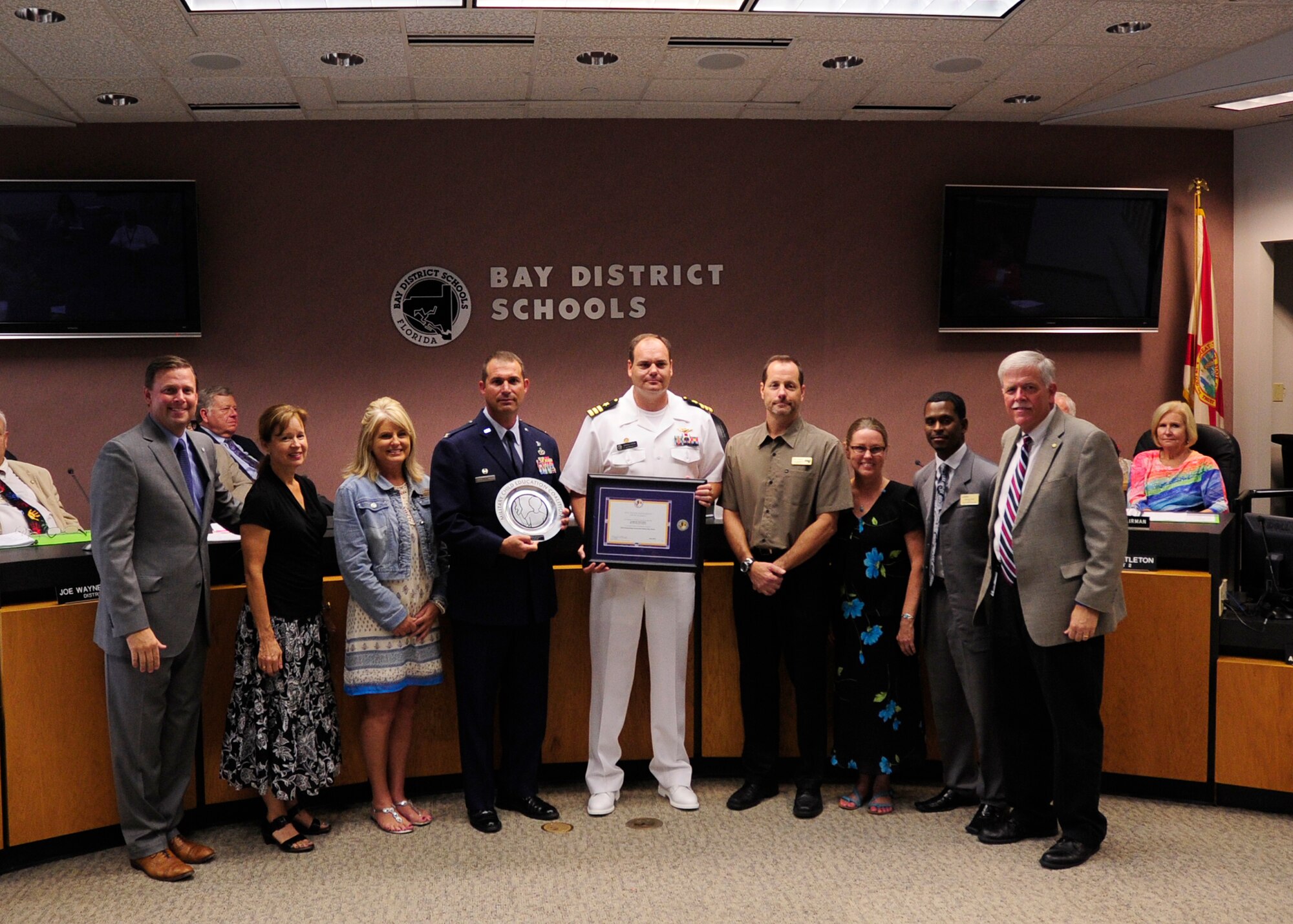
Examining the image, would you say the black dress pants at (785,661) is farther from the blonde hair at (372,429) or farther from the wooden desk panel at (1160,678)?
the blonde hair at (372,429)

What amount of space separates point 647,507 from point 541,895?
1.35 meters

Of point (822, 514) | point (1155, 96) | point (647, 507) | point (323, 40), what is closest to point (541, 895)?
point (647, 507)

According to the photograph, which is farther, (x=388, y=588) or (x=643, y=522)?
(x=643, y=522)

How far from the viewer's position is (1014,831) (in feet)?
11.7

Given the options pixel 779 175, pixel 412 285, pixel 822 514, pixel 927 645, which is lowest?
pixel 927 645

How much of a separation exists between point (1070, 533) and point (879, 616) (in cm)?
79

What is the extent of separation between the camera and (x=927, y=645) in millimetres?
3859

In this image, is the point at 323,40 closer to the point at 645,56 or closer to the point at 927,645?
the point at 645,56

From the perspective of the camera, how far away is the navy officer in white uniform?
3922mm

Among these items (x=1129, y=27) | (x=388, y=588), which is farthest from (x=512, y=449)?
(x=1129, y=27)

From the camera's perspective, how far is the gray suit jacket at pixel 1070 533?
10.6 feet

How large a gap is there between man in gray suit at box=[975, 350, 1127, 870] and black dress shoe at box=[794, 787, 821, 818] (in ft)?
1.95

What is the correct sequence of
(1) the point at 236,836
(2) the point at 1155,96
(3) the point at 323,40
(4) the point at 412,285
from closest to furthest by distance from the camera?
(1) the point at 236,836 → (3) the point at 323,40 → (2) the point at 1155,96 → (4) the point at 412,285

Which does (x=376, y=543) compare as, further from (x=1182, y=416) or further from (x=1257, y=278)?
(x=1257, y=278)
